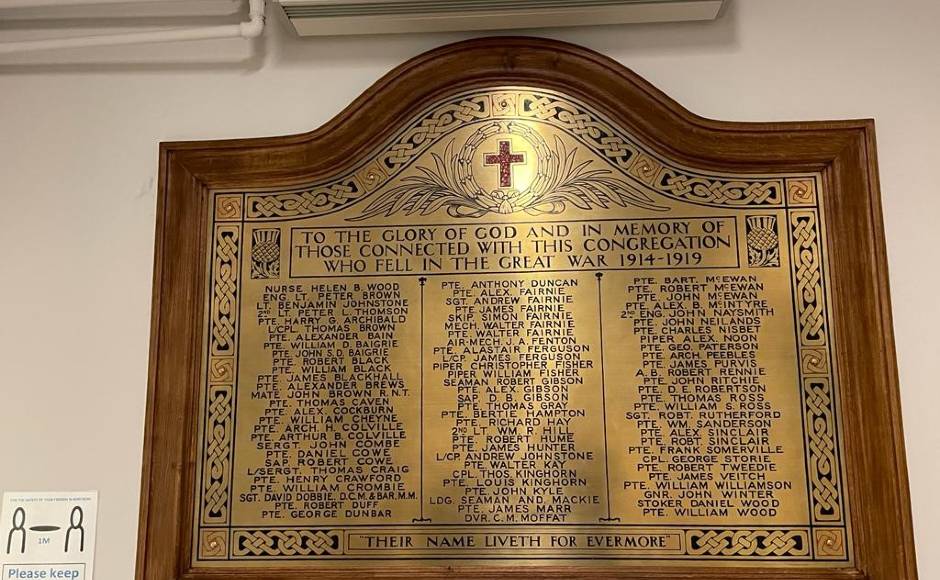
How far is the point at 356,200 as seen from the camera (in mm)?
1902

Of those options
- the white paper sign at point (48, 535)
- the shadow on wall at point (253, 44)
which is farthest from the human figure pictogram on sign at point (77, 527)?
the shadow on wall at point (253, 44)

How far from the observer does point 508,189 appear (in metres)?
1.89

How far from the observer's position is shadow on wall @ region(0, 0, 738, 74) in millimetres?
1941

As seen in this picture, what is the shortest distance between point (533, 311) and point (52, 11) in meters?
1.36

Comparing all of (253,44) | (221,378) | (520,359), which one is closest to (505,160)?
(520,359)

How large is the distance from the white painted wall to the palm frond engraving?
0.81 ft

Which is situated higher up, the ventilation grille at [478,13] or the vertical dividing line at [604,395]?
the ventilation grille at [478,13]

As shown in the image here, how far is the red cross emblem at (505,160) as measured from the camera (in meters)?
1.89

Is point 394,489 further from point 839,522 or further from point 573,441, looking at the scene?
point 839,522

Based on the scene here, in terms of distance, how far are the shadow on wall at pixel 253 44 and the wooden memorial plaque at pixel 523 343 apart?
0.11 metres

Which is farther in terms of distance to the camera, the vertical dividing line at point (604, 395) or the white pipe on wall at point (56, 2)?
the white pipe on wall at point (56, 2)

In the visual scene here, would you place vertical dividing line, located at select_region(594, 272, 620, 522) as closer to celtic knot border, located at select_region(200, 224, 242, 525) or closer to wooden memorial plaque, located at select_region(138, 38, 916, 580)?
wooden memorial plaque, located at select_region(138, 38, 916, 580)

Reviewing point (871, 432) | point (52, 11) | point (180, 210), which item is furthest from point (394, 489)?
point (52, 11)

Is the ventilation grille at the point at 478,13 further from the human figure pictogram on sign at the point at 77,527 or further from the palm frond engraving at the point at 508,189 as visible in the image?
the human figure pictogram on sign at the point at 77,527
